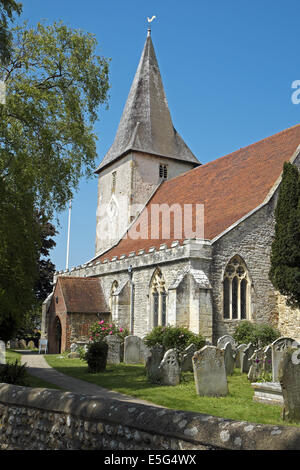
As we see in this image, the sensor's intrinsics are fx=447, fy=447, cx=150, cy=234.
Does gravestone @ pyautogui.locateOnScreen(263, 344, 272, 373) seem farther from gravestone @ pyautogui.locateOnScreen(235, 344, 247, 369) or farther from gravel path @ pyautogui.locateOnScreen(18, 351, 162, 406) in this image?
gravel path @ pyautogui.locateOnScreen(18, 351, 162, 406)

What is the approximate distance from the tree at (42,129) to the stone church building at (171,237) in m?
6.44

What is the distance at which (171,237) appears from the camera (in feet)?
69.6

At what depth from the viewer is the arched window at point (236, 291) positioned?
17828 mm

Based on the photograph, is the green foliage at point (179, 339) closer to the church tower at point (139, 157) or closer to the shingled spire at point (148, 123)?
the church tower at point (139, 157)

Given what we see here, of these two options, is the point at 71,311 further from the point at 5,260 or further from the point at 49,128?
the point at 5,260

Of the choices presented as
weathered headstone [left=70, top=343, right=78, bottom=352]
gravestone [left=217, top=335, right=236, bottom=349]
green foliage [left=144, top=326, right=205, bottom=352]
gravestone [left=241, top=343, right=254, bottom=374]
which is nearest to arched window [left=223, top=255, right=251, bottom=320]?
gravestone [left=217, top=335, right=236, bottom=349]

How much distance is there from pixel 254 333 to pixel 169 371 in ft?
21.3

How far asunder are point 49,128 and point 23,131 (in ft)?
2.38

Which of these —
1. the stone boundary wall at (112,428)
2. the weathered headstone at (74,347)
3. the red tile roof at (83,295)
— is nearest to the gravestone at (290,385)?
the stone boundary wall at (112,428)

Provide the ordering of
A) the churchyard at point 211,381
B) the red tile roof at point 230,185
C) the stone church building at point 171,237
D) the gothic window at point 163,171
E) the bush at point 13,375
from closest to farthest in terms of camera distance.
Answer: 1. the churchyard at point 211,381
2. the bush at point 13,375
3. the stone church building at point 171,237
4. the red tile roof at point 230,185
5. the gothic window at point 163,171

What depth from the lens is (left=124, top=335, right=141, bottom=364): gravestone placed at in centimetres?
1662

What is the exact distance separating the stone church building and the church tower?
0.08 meters

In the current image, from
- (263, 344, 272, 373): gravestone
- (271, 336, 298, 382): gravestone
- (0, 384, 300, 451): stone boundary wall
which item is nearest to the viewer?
(0, 384, 300, 451): stone boundary wall
